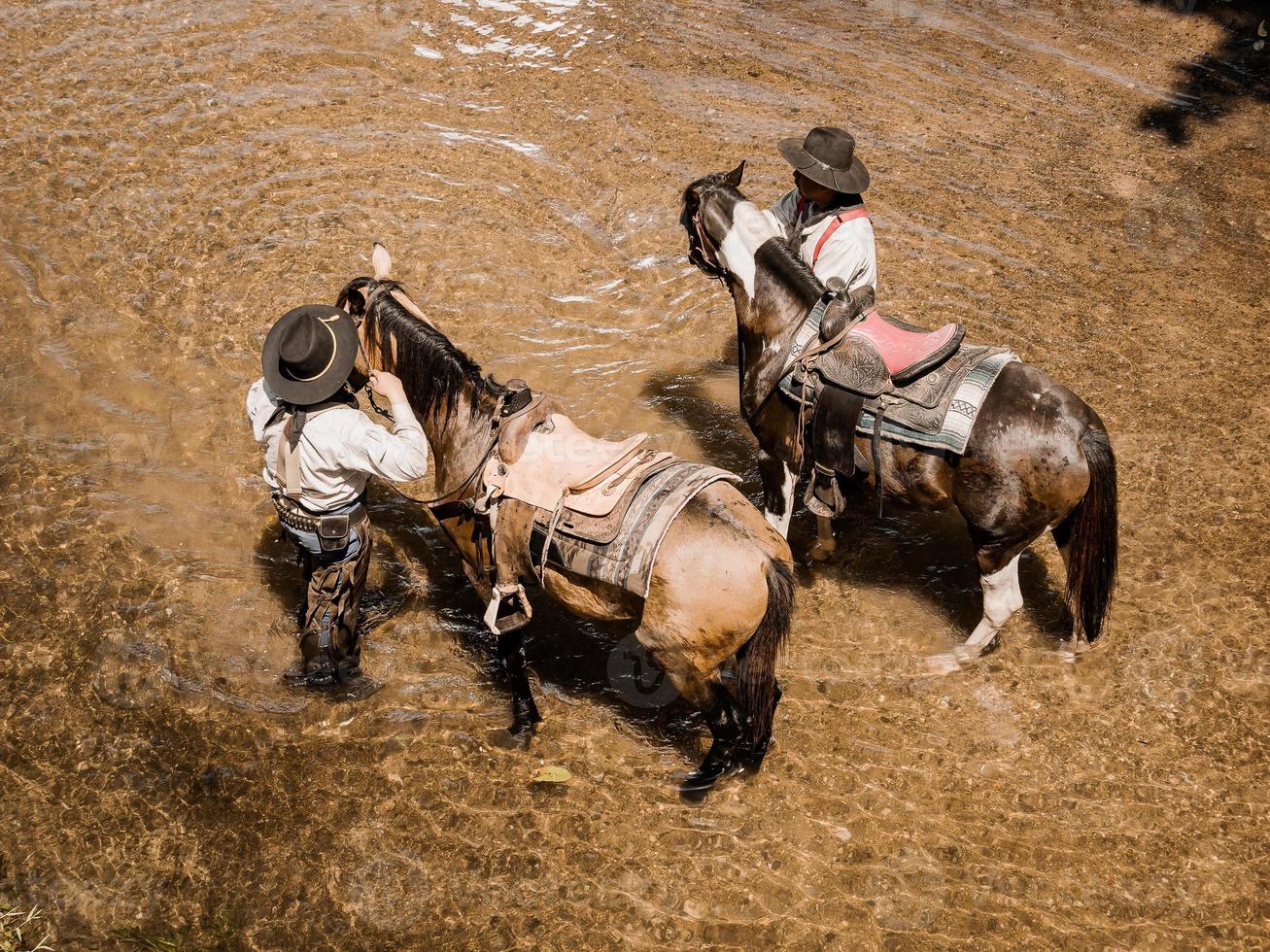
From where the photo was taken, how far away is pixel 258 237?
7844mm

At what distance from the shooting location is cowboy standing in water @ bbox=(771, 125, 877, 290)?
5371 millimetres

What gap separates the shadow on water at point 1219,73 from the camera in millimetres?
9867

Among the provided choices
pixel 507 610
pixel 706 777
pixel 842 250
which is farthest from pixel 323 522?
pixel 842 250

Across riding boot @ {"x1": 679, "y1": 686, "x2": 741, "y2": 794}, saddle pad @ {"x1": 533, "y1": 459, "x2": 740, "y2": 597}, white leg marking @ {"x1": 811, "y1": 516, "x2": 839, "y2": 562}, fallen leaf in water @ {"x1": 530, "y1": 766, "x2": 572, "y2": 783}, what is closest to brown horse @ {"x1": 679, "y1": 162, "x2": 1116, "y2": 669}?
white leg marking @ {"x1": 811, "y1": 516, "x2": 839, "y2": 562}

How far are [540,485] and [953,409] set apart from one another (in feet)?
6.98

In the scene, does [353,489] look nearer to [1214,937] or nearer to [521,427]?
[521,427]

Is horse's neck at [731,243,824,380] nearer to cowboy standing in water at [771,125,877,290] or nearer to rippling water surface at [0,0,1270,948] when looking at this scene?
cowboy standing in water at [771,125,877,290]

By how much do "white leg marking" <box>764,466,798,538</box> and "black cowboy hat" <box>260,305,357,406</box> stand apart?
8.45 ft

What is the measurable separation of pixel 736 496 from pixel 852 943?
209 centimetres

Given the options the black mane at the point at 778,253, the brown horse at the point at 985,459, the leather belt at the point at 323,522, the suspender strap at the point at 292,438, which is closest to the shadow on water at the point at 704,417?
the brown horse at the point at 985,459

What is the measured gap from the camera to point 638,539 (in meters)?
3.98

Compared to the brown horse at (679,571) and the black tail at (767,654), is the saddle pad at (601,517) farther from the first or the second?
the black tail at (767,654)

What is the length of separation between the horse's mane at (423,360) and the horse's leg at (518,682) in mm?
1145

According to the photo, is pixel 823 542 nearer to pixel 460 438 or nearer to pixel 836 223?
pixel 836 223
